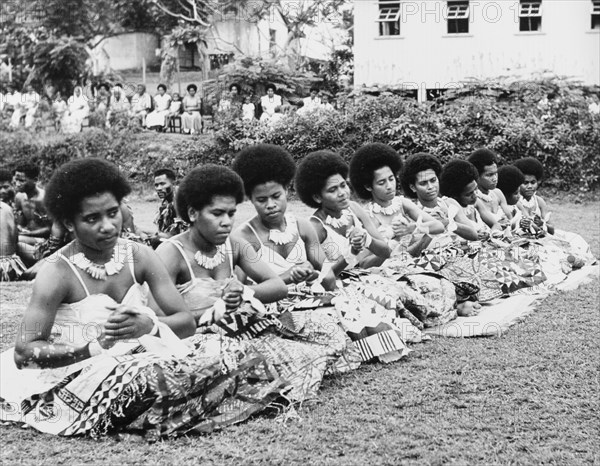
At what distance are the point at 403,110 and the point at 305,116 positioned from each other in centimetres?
231

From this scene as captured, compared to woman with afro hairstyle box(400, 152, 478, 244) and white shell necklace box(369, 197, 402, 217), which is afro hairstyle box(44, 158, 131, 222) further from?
woman with afro hairstyle box(400, 152, 478, 244)

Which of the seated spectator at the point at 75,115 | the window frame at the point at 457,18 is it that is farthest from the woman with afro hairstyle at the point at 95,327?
the window frame at the point at 457,18

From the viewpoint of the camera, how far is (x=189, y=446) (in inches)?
169

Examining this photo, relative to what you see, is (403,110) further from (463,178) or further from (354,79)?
(463,178)

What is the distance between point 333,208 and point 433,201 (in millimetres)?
1877

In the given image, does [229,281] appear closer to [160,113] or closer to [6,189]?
[6,189]

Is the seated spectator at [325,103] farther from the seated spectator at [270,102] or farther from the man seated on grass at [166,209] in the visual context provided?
the man seated on grass at [166,209]

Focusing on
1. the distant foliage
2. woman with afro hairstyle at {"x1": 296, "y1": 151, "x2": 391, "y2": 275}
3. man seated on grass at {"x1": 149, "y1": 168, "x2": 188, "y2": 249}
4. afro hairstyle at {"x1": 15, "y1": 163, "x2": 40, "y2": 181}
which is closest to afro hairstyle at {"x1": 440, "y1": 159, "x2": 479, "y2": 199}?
woman with afro hairstyle at {"x1": 296, "y1": 151, "x2": 391, "y2": 275}

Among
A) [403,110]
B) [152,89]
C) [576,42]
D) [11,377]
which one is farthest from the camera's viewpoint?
[152,89]

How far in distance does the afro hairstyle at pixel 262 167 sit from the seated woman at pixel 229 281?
0.65 metres

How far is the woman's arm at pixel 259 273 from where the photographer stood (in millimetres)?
5262

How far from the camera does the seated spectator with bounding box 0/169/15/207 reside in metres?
10.8

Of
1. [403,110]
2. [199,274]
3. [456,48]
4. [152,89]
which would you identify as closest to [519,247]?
[199,274]

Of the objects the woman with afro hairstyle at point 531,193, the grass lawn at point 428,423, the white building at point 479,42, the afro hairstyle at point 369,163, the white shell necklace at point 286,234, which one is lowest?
the grass lawn at point 428,423
